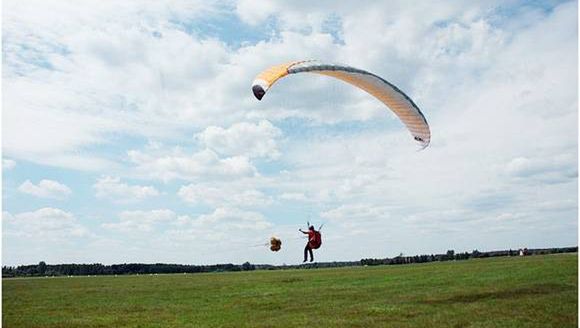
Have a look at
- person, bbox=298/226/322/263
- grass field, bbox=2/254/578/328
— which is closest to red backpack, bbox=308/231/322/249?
person, bbox=298/226/322/263

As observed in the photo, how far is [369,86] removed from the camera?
794 inches

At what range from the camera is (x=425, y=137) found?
71.2ft

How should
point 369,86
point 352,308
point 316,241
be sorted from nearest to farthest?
Answer: 1. point 369,86
2. point 316,241
3. point 352,308

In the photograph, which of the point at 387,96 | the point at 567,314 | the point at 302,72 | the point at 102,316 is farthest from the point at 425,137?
the point at 102,316

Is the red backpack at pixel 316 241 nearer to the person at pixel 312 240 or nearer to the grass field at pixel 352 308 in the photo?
the person at pixel 312 240

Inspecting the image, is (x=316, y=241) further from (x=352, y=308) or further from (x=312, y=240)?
(x=352, y=308)

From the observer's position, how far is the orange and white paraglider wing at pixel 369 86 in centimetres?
1655

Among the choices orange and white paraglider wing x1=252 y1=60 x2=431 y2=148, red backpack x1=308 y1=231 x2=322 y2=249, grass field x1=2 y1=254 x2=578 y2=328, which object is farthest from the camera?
grass field x1=2 y1=254 x2=578 y2=328

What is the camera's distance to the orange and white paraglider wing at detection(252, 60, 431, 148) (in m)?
16.5

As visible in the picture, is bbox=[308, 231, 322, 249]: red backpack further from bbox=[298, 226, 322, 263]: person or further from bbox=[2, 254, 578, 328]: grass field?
bbox=[2, 254, 578, 328]: grass field

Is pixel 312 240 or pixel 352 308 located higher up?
pixel 312 240

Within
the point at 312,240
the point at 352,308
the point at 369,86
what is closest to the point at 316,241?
the point at 312,240

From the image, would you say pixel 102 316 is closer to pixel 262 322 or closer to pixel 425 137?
pixel 262 322

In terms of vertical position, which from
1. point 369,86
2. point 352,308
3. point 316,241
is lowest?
point 352,308
